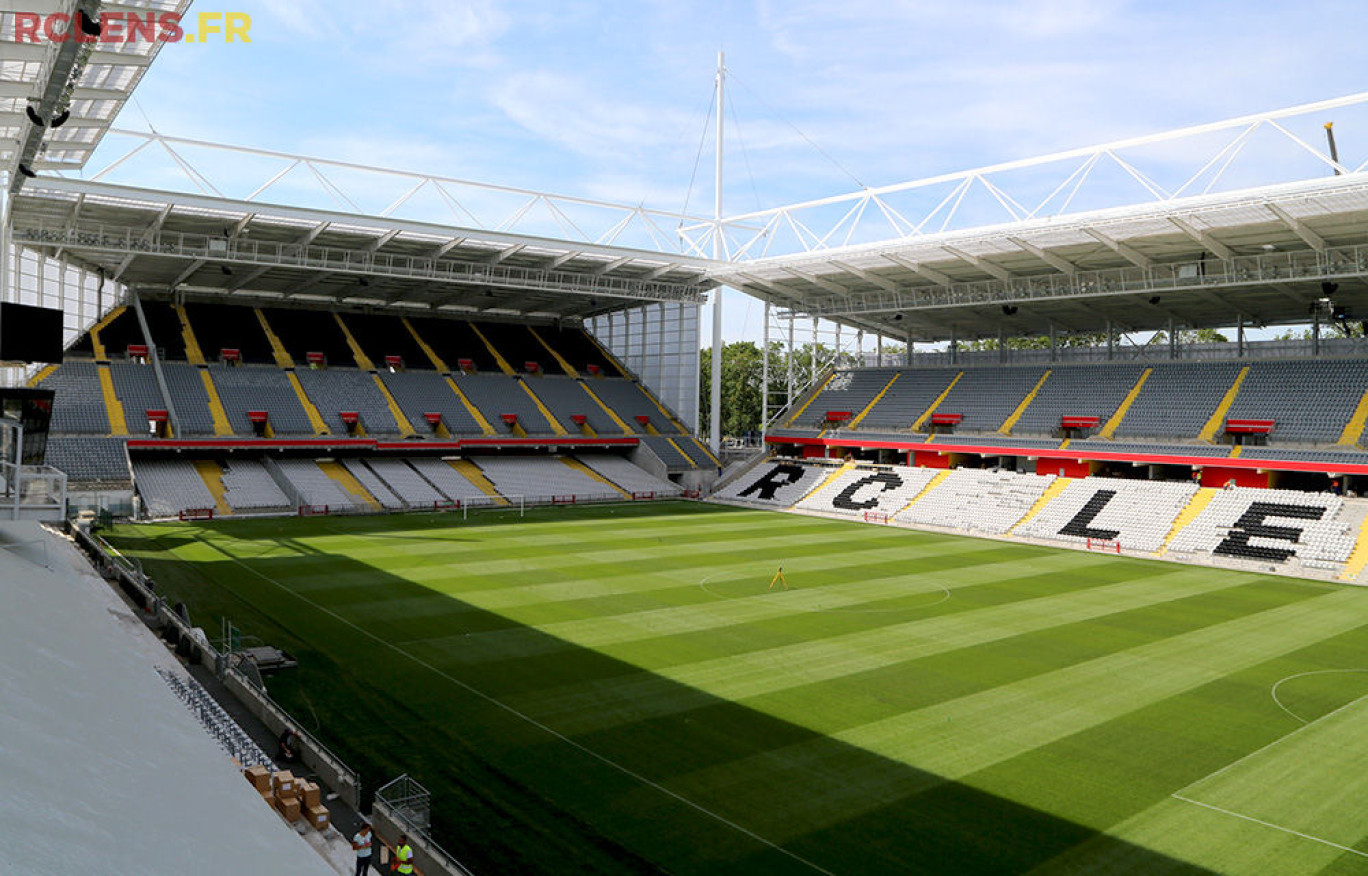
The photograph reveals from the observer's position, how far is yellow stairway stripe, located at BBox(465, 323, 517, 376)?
58469 mm

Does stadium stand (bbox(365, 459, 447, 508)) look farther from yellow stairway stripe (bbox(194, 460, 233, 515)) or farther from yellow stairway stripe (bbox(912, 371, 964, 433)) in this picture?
yellow stairway stripe (bbox(912, 371, 964, 433))

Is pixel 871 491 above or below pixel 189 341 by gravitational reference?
below

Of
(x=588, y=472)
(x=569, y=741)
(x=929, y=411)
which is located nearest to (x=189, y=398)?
(x=588, y=472)

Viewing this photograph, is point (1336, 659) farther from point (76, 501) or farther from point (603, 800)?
point (76, 501)

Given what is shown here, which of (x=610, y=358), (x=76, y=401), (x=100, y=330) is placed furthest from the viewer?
(x=610, y=358)

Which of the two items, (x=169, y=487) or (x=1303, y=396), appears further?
(x=1303, y=396)

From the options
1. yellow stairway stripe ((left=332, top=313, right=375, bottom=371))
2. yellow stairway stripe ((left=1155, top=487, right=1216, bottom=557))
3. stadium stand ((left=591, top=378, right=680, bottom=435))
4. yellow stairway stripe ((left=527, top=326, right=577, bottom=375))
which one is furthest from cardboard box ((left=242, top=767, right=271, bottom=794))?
yellow stairway stripe ((left=527, top=326, right=577, bottom=375))

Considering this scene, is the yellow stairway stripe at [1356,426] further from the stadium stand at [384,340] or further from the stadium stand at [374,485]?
the stadium stand at [384,340]

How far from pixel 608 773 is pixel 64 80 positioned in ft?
52.2

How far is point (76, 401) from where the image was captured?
136 ft

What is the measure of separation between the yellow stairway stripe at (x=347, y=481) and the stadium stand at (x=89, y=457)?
8.90 m

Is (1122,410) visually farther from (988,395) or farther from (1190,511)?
(1190,511)

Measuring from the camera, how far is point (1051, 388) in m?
49.1

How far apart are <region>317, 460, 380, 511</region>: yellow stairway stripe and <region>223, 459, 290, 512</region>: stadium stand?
281cm
